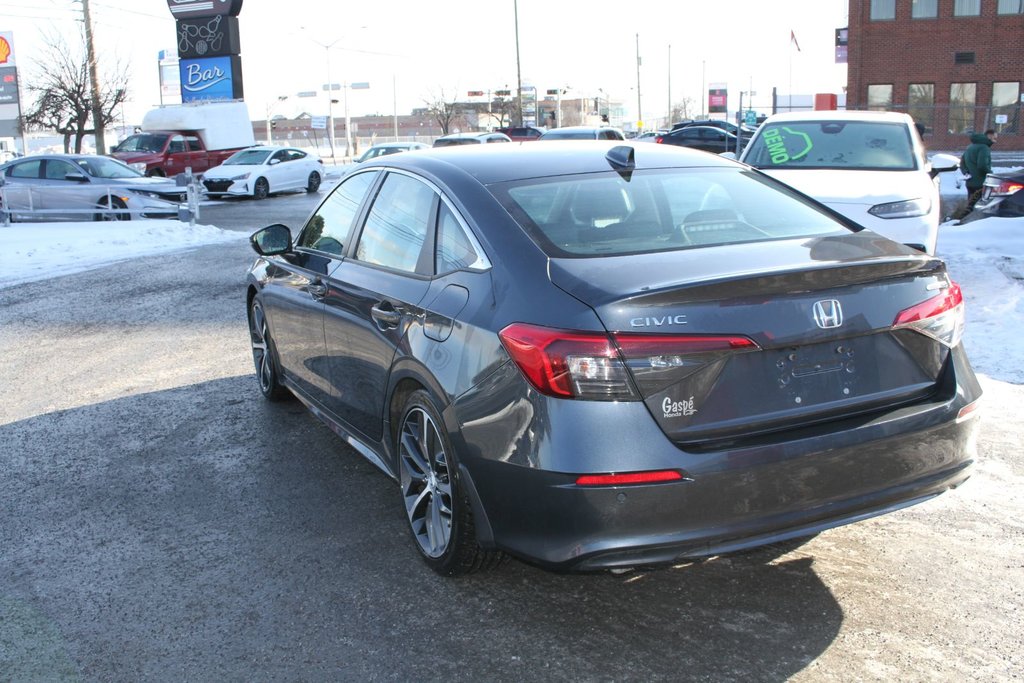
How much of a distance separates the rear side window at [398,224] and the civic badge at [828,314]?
169 centimetres

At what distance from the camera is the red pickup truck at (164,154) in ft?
103

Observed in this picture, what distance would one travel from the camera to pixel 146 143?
32.0 m

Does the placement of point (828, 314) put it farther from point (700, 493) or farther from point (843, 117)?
point (843, 117)

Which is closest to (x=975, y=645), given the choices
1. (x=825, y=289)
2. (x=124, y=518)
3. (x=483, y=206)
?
(x=825, y=289)

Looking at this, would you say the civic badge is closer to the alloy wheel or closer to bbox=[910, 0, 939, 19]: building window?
the alloy wheel

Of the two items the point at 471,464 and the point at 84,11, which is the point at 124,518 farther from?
the point at 84,11

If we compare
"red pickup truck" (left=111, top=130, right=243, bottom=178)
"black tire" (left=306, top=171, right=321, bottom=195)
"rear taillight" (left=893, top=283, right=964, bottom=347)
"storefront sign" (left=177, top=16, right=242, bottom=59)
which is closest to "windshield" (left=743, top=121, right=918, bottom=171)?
"rear taillight" (left=893, top=283, right=964, bottom=347)

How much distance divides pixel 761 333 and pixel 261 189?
27744mm

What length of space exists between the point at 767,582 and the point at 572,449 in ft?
4.04

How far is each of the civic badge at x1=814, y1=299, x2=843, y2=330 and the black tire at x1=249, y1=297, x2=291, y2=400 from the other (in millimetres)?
3864

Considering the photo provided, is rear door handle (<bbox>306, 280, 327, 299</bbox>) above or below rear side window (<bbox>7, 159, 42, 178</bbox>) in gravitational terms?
below

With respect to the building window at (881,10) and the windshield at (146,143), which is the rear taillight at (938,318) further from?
the building window at (881,10)

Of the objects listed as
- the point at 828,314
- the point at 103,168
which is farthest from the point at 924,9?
the point at 828,314

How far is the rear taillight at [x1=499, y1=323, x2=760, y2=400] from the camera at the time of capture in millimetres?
3135
